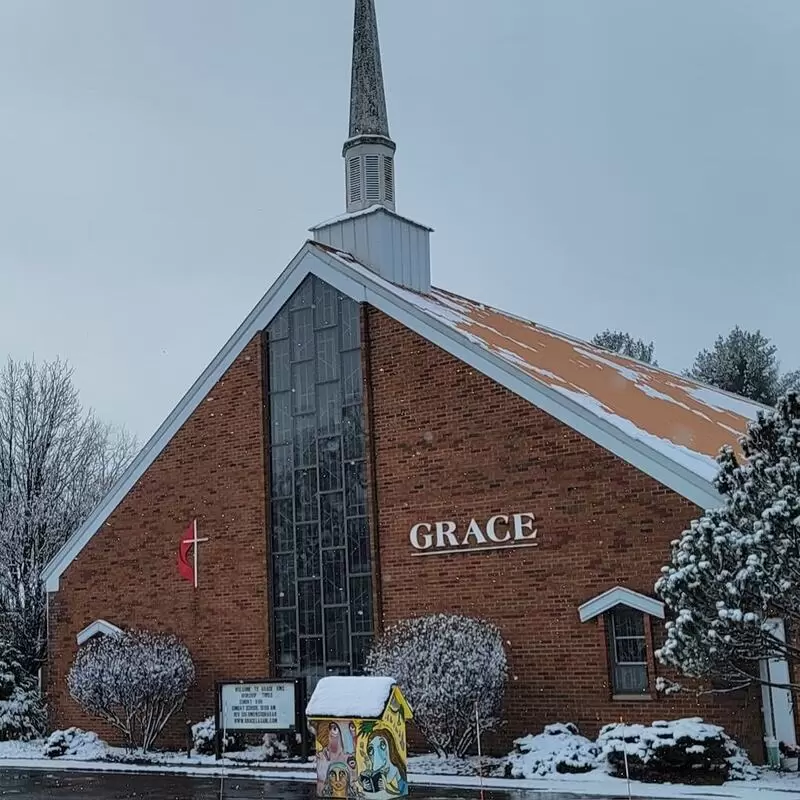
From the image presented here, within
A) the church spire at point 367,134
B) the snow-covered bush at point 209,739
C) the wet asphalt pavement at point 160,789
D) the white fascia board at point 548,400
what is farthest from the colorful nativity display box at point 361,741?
the church spire at point 367,134

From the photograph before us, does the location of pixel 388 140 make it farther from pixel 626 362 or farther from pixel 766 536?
pixel 766 536

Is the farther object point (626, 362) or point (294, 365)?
point (626, 362)

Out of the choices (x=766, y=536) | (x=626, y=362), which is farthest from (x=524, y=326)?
(x=766, y=536)

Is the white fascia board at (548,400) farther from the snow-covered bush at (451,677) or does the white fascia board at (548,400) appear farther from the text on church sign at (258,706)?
the text on church sign at (258,706)

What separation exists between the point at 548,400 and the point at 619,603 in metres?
3.52

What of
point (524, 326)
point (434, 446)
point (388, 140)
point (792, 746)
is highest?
point (388, 140)

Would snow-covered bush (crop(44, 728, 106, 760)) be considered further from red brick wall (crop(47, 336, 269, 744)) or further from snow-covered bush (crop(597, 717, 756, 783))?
snow-covered bush (crop(597, 717, 756, 783))

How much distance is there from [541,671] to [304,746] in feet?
13.6

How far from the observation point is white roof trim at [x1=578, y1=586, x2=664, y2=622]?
17.6 m

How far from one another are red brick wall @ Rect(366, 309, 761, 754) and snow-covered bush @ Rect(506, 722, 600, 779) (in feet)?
1.52

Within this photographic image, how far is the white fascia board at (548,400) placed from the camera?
1764 centimetres

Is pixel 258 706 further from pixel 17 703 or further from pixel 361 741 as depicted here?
pixel 17 703

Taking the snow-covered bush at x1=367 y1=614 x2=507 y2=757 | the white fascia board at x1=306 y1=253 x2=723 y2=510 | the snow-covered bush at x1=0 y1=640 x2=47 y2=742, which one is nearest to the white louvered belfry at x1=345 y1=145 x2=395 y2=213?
the white fascia board at x1=306 y1=253 x2=723 y2=510

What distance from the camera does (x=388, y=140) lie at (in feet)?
86.1
